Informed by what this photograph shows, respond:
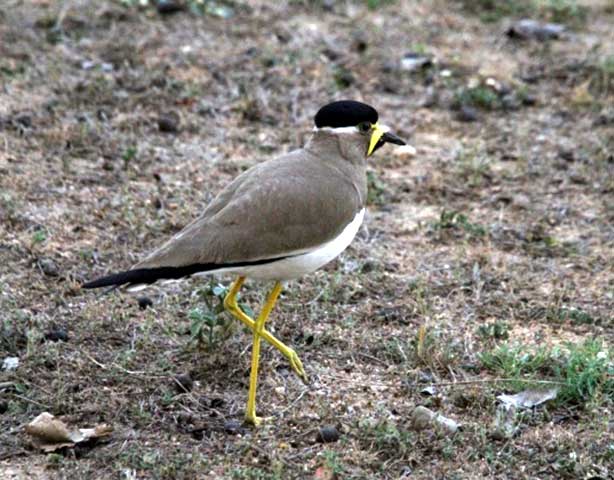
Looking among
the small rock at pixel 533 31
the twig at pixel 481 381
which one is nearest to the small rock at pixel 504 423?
the twig at pixel 481 381

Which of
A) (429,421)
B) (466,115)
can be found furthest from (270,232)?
(466,115)

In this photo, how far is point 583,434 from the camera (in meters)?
4.62

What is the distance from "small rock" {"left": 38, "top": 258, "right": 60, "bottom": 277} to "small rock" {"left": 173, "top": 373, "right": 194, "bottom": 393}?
1.17 m

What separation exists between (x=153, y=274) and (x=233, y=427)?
671 millimetres

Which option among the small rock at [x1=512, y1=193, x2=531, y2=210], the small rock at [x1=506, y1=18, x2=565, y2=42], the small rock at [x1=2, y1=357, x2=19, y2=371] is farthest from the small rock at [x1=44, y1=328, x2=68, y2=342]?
the small rock at [x1=506, y1=18, x2=565, y2=42]

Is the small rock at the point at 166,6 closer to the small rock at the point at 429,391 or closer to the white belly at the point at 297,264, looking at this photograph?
the white belly at the point at 297,264

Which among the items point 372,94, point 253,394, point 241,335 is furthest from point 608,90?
point 253,394

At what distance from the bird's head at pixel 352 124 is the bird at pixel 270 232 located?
0.09 meters

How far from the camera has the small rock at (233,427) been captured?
4.59 meters

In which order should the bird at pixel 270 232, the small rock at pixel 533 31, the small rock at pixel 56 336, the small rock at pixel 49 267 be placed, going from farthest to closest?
the small rock at pixel 533 31 < the small rock at pixel 49 267 < the small rock at pixel 56 336 < the bird at pixel 270 232

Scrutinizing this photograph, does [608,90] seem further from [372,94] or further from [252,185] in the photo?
[252,185]

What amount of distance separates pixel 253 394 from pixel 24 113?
3.33 metres

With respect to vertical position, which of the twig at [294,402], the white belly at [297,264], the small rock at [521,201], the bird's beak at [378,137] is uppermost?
the bird's beak at [378,137]

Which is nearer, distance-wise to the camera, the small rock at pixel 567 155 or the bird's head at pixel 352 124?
the bird's head at pixel 352 124
